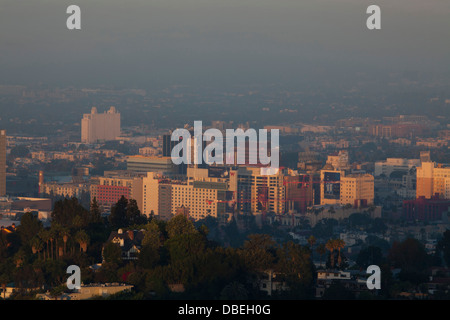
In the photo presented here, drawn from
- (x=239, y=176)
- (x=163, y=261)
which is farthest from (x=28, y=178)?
(x=163, y=261)

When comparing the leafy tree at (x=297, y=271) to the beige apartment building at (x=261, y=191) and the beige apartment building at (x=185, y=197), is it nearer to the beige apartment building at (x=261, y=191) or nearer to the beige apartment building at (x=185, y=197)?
the beige apartment building at (x=185, y=197)

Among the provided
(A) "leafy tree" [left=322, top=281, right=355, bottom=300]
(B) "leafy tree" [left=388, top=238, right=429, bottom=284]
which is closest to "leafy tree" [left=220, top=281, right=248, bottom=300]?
(A) "leafy tree" [left=322, top=281, right=355, bottom=300]

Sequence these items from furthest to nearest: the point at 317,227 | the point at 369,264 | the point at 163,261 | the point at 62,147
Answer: the point at 62,147, the point at 317,227, the point at 369,264, the point at 163,261

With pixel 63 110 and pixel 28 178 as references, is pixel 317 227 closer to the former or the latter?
pixel 28 178

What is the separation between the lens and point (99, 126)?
92.4 metres

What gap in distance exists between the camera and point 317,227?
143 feet

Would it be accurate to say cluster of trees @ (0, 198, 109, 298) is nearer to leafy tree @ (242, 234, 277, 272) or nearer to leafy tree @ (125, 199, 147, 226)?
leafy tree @ (125, 199, 147, 226)

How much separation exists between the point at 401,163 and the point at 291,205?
20119mm

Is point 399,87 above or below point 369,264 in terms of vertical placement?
above

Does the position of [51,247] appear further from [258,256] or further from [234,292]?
[234,292]

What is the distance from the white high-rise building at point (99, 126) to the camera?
9031 centimetres

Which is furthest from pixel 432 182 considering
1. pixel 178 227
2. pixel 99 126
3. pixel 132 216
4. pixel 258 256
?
pixel 99 126

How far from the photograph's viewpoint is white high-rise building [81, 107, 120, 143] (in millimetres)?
90312
